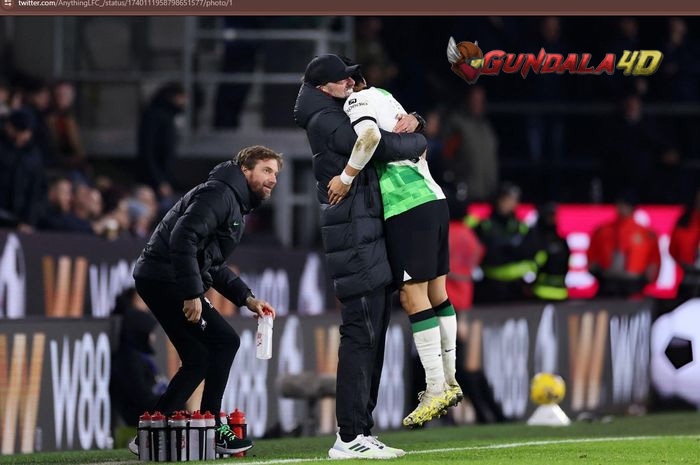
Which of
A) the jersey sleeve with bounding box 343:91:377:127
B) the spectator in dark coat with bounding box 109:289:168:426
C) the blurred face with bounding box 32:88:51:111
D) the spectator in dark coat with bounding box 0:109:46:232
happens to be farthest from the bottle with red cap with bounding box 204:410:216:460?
the blurred face with bounding box 32:88:51:111

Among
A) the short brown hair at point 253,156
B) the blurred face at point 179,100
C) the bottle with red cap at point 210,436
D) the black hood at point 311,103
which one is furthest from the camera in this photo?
the blurred face at point 179,100

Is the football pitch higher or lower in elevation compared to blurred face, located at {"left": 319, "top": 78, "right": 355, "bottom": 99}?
lower

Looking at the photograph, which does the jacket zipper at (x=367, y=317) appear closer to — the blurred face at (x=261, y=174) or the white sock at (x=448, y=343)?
the white sock at (x=448, y=343)

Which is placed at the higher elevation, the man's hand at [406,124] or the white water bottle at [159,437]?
the man's hand at [406,124]

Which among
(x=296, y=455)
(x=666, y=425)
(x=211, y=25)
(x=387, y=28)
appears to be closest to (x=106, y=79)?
(x=211, y=25)

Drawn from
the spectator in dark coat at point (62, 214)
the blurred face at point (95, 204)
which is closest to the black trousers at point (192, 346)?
the spectator in dark coat at point (62, 214)

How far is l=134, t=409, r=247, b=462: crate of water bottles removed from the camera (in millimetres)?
9922

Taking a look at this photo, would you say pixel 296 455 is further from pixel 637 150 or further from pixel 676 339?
pixel 637 150

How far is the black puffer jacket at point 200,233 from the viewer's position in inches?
387

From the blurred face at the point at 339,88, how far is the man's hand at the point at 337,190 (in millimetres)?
482

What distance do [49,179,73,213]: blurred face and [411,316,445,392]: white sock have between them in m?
7.36

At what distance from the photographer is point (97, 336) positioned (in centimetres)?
1345

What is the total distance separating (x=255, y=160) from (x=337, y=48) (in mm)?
11816

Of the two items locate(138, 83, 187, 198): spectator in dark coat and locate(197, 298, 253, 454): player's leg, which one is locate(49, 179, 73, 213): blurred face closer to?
locate(138, 83, 187, 198): spectator in dark coat
